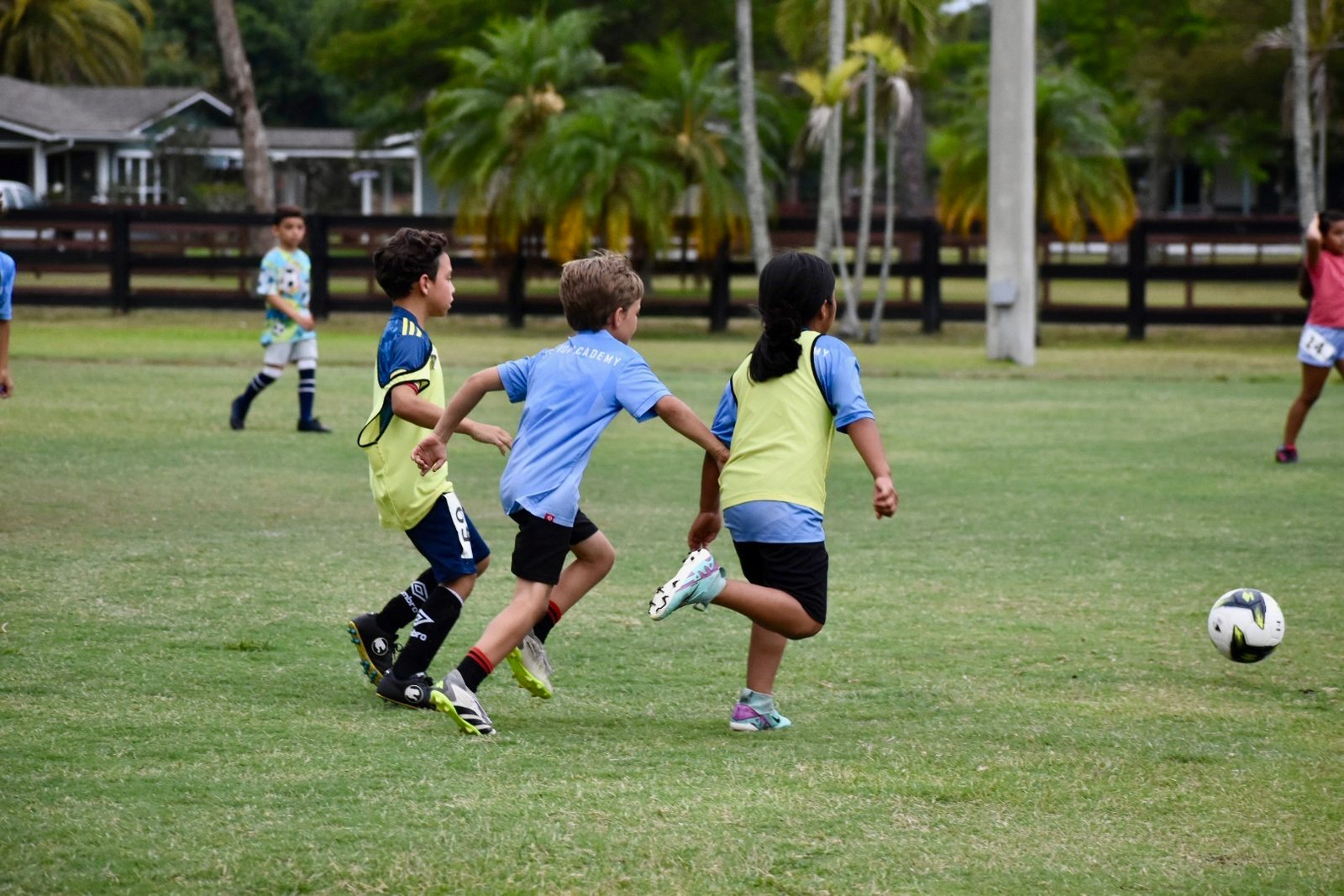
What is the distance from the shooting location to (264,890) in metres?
3.68

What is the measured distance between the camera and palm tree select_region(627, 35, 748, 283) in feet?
90.1

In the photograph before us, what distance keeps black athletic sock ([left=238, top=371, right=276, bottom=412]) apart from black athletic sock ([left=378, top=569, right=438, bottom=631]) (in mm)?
8062

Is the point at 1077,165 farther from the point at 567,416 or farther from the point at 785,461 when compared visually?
the point at 567,416

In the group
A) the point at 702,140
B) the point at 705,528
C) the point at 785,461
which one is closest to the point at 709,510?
the point at 705,528

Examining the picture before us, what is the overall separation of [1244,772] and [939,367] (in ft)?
55.7

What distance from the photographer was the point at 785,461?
5.11 m

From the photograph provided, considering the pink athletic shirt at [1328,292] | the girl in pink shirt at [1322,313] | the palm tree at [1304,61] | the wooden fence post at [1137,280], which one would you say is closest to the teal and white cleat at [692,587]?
the girl in pink shirt at [1322,313]

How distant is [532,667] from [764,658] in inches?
29.9

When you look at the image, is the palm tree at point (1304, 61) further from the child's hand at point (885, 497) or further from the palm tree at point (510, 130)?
the child's hand at point (885, 497)

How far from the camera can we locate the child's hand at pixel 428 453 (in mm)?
5133

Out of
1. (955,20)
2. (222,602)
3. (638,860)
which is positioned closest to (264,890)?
(638,860)

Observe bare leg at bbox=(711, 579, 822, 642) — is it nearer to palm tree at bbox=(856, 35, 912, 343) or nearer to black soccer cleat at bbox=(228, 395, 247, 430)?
black soccer cleat at bbox=(228, 395, 247, 430)

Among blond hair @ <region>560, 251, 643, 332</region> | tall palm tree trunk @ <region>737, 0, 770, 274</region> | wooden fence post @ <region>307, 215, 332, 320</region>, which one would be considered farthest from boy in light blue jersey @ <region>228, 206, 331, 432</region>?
wooden fence post @ <region>307, 215, 332, 320</region>

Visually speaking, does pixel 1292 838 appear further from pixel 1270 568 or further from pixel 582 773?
pixel 1270 568
